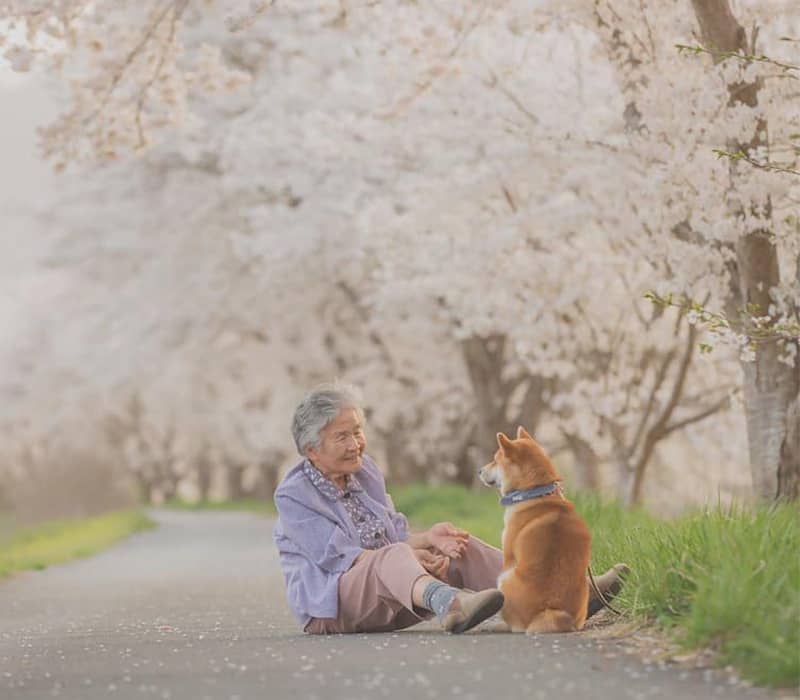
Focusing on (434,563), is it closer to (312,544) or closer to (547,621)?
(312,544)

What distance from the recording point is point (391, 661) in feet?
19.8

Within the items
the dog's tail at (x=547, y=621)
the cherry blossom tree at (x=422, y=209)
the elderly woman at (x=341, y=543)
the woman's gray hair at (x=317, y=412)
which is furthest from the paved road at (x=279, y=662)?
the cherry blossom tree at (x=422, y=209)

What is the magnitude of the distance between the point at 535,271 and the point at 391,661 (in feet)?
33.6

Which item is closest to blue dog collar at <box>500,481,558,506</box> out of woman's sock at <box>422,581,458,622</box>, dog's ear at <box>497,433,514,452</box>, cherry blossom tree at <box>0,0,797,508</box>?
dog's ear at <box>497,433,514,452</box>

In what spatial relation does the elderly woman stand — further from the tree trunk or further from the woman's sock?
the tree trunk

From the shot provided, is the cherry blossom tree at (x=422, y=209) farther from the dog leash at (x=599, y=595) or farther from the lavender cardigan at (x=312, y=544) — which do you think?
the lavender cardigan at (x=312, y=544)

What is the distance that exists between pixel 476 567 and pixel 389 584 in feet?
2.29

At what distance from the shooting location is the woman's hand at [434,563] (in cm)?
746

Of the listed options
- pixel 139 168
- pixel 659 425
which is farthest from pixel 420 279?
pixel 139 168

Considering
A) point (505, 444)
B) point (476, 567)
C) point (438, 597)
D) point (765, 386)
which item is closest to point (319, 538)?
point (476, 567)

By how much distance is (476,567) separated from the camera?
7.59 m

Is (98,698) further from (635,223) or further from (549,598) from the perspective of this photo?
(635,223)

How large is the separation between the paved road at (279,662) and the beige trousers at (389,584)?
19cm

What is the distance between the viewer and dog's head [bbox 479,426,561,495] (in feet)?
22.3
